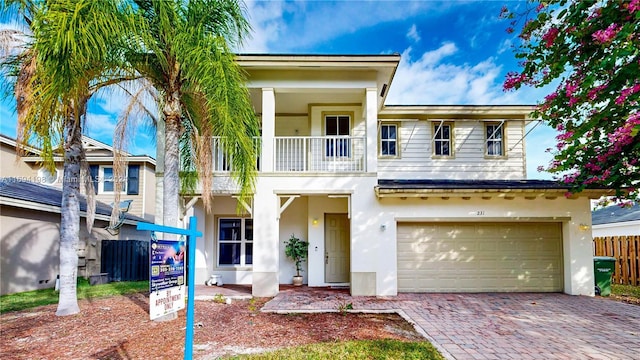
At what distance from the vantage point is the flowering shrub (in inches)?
222

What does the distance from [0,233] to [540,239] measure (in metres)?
15.1

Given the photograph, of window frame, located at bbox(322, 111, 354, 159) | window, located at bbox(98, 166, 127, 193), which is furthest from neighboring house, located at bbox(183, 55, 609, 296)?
window, located at bbox(98, 166, 127, 193)

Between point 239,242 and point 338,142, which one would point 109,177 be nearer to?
point 239,242

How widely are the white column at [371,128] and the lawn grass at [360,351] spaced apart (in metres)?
5.30

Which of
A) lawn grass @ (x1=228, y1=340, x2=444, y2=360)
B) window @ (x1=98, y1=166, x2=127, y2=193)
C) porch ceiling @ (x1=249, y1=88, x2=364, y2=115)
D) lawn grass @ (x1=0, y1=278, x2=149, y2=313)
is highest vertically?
porch ceiling @ (x1=249, y1=88, x2=364, y2=115)

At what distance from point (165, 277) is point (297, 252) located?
8174mm

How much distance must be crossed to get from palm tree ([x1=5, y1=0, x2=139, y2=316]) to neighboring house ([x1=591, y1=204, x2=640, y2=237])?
715 inches

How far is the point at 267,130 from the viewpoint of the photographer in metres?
10.1

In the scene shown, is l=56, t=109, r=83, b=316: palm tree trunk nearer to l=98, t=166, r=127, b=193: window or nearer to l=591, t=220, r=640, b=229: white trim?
l=98, t=166, r=127, b=193: window

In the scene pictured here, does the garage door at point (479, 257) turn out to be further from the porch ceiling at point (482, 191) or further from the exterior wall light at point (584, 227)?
the porch ceiling at point (482, 191)

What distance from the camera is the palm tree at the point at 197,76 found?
256 inches

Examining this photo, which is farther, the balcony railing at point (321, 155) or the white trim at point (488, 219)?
the balcony railing at point (321, 155)

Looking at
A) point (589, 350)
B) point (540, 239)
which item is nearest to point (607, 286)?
point (540, 239)

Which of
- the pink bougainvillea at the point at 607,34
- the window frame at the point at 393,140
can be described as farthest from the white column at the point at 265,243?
the pink bougainvillea at the point at 607,34
